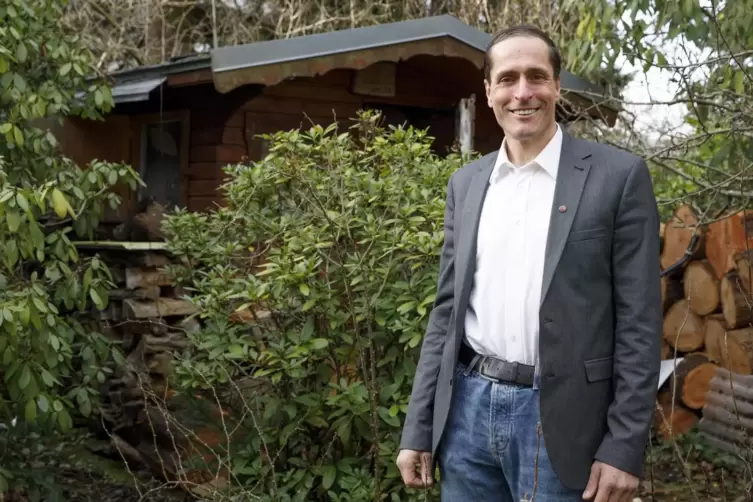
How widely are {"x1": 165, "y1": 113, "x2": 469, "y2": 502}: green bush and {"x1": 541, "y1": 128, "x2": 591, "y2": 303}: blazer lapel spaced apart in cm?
138

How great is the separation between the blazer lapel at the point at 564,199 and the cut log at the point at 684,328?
469 centimetres

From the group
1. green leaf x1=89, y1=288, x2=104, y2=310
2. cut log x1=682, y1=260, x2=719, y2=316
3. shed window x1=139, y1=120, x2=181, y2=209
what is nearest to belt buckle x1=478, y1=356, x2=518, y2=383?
green leaf x1=89, y1=288, x2=104, y2=310

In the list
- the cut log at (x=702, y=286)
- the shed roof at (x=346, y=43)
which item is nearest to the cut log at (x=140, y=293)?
the shed roof at (x=346, y=43)

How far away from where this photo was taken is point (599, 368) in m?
2.29

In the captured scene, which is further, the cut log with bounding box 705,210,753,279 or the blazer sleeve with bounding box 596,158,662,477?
the cut log with bounding box 705,210,753,279

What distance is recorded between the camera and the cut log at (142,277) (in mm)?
6746

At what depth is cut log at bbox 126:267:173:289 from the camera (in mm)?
6746

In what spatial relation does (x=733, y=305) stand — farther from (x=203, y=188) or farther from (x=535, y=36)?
(x=203, y=188)

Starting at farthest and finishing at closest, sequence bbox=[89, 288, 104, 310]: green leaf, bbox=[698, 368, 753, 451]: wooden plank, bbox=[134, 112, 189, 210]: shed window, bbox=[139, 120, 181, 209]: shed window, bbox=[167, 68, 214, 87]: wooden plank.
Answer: bbox=[139, 120, 181, 209]: shed window
bbox=[134, 112, 189, 210]: shed window
bbox=[167, 68, 214, 87]: wooden plank
bbox=[698, 368, 753, 451]: wooden plank
bbox=[89, 288, 104, 310]: green leaf

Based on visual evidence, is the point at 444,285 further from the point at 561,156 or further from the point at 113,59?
the point at 113,59

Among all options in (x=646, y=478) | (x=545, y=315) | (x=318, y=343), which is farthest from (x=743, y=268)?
(x=545, y=315)

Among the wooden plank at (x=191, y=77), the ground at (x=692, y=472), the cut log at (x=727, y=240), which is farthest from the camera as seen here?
the wooden plank at (x=191, y=77)

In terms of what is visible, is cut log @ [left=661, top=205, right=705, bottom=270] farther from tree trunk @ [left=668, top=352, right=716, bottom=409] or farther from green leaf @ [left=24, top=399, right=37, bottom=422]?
green leaf @ [left=24, top=399, right=37, bottom=422]

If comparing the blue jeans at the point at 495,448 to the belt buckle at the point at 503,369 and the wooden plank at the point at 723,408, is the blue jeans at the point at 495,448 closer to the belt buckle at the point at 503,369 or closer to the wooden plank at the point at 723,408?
the belt buckle at the point at 503,369
